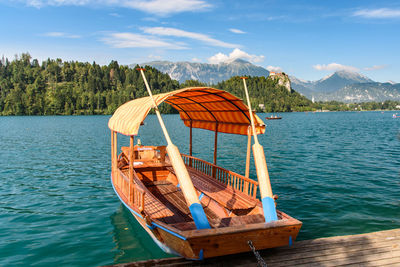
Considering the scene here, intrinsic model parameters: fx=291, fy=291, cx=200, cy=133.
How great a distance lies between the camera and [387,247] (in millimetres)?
7777

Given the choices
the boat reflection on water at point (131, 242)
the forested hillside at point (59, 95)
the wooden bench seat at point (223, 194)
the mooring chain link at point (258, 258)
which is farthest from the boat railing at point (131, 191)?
the forested hillside at point (59, 95)

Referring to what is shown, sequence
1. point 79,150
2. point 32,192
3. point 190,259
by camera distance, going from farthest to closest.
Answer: point 79,150 → point 32,192 → point 190,259

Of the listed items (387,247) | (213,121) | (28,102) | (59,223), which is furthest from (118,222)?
(28,102)

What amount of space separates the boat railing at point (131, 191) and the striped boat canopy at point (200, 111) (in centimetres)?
193

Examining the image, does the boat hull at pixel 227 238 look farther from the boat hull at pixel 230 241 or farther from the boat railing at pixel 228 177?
the boat railing at pixel 228 177

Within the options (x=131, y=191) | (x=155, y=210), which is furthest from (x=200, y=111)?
(x=155, y=210)

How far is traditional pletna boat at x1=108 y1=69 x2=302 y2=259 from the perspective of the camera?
6.61m

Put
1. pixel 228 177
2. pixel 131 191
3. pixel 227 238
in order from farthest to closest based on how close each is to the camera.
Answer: pixel 228 177
pixel 131 191
pixel 227 238

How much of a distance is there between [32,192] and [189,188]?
45.0 feet

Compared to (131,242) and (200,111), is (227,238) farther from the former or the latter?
(200,111)

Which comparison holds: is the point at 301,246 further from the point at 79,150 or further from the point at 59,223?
the point at 79,150

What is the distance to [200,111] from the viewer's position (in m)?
14.9

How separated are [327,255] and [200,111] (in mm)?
9145

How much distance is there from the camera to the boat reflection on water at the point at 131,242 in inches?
383
